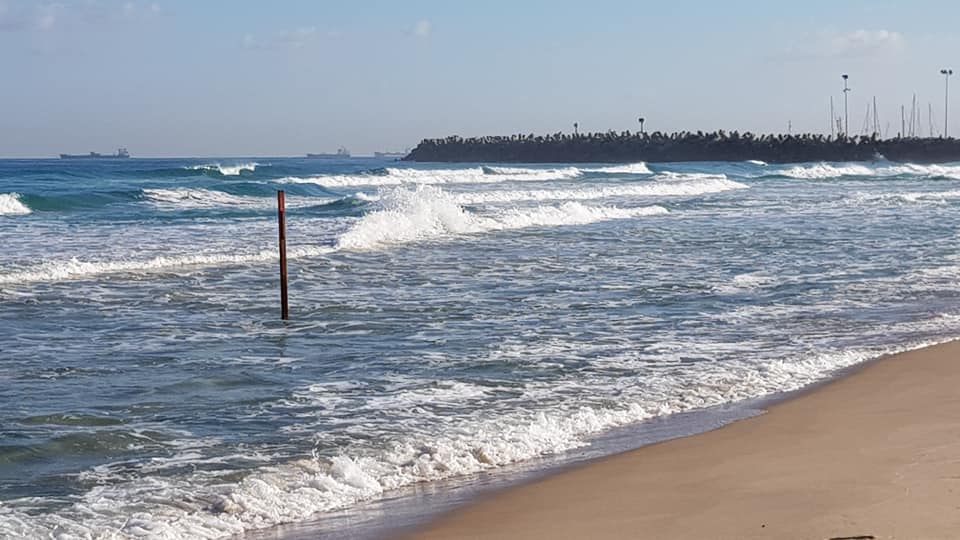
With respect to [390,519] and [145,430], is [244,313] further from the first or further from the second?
[390,519]

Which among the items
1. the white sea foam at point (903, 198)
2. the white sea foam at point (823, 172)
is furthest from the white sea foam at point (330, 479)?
the white sea foam at point (823, 172)

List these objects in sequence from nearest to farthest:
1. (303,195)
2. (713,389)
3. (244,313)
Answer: (713,389) → (244,313) → (303,195)

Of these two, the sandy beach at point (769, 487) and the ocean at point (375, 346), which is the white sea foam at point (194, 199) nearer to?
the ocean at point (375, 346)

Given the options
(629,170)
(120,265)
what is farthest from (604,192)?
(120,265)

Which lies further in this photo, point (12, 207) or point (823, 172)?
point (823, 172)

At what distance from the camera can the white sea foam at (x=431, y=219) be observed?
22875 millimetres

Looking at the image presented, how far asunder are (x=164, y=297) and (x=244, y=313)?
5.75 ft

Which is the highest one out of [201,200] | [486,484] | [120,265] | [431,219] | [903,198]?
→ [201,200]

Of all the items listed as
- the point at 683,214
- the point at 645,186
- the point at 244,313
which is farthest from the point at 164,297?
the point at 645,186

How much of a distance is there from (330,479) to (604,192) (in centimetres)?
4191

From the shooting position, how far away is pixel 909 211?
102ft

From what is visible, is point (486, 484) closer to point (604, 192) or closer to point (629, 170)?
point (604, 192)

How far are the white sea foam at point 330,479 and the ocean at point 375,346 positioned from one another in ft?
0.05

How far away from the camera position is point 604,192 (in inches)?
1873
